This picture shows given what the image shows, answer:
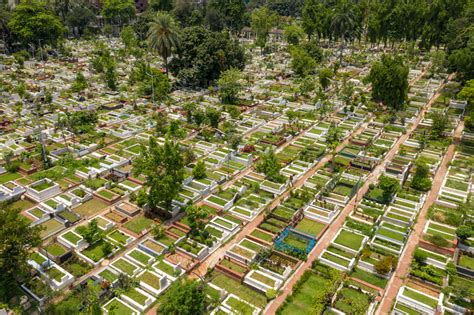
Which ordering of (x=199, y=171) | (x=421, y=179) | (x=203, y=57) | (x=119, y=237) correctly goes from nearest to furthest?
(x=119, y=237), (x=421, y=179), (x=199, y=171), (x=203, y=57)

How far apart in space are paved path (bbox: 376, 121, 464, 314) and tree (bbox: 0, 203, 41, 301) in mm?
20366

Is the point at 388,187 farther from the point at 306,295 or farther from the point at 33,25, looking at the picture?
the point at 33,25

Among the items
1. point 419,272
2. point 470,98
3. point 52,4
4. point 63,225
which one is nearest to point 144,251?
point 63,225

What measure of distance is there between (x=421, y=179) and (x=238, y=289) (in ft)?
67.3

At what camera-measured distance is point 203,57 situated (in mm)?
56281

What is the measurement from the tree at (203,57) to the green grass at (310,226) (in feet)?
111

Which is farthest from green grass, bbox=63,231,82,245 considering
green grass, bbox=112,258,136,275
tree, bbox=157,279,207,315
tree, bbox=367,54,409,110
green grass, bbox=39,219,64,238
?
tree, bbox=367,54,409,110

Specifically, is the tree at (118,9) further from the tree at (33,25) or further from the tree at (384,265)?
the tree at (384,265)

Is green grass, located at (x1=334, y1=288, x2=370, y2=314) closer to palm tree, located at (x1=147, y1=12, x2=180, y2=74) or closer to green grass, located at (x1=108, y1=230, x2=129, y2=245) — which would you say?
green grass, located at (x1=108, y1=230, x2=129, y2=245)

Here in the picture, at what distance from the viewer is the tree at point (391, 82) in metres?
46.8

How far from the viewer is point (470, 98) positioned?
136ft

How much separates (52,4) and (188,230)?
94644 millimetres

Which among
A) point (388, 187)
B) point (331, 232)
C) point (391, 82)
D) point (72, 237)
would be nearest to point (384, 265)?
point (331, 232)

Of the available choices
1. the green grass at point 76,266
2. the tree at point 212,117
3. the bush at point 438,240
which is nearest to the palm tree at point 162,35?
the tree at point 212,117
